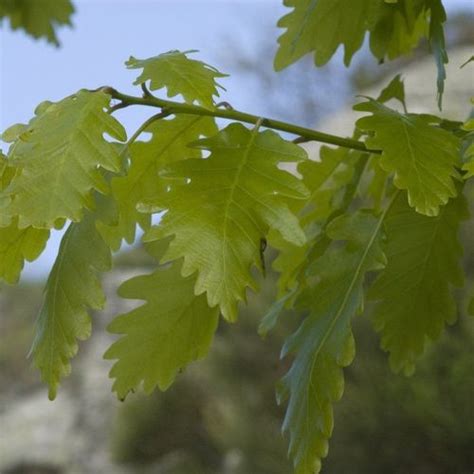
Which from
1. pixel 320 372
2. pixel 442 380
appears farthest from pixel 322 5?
pixel 442 380

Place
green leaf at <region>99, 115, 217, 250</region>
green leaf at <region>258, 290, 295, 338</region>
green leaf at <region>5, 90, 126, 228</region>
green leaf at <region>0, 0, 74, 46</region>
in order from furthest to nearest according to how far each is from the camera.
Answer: green leaf at <region>0, 0, 74, 46</region>, green leaf at <region>258, 290, 295, 338</region>, green leaf at <region>99, 115, 217, 250</region>, green leaf at <region>5, 90, 126, 228</region>

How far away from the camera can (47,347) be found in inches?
22.7

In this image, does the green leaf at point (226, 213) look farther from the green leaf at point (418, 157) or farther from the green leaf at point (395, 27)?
the green leaf at point (395, 27)

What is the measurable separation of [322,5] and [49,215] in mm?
285

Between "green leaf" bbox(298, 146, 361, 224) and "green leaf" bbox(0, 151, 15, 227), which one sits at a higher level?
"green leaf" bbox(298, 146, 361, 224)

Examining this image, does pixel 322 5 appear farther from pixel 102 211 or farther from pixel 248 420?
pixel 248 420

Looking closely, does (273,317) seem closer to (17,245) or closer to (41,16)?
(17,245)

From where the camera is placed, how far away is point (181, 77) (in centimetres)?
57

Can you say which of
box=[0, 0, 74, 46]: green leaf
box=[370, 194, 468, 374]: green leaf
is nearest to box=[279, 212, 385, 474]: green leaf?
box=[370, 194, 468, 374]: green leaf

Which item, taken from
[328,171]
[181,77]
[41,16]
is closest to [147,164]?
[181,77]

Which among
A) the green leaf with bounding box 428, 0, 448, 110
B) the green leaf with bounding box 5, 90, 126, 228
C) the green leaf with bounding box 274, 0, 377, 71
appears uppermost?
the green leaf with bounding box 274, 0, 377, 71

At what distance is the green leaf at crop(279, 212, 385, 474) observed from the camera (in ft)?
1.85

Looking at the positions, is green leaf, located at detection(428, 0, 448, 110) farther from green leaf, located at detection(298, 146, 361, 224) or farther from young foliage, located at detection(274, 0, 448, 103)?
green leaf, located at detection(298, 146, 361, 224)

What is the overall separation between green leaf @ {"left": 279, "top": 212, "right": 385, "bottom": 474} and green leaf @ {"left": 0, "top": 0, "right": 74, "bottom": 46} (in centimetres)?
85
